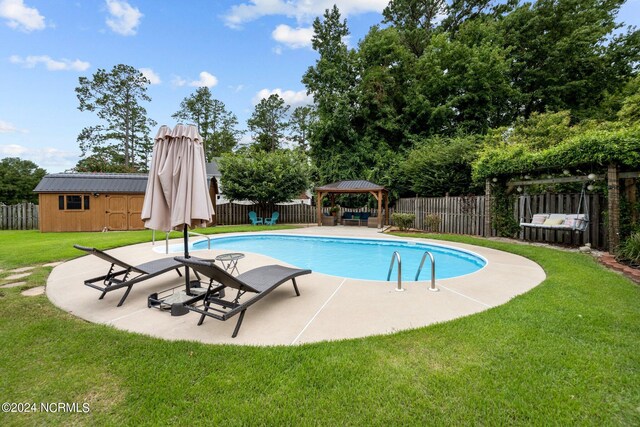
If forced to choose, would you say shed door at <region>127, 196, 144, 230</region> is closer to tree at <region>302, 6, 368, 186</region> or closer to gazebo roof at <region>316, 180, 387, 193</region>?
gazebo roof at <region>316, 180, 387, 193</region>

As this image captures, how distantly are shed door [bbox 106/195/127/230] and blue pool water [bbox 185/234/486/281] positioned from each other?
8.05 metres

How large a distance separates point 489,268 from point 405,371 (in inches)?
180

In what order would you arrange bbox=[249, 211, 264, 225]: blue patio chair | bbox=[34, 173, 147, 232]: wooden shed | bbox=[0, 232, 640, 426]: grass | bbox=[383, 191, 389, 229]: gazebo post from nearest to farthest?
bbox=[0, 232, 640, 426]: grass, bbox=[34, 173, 147, 232]: wooden shed, bbox=[383, 191, 389, 229]: gazebo post, bbox=[249, 211, 264, 225]: blue patio chair

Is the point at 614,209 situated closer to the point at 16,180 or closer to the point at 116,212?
the point at 116,212

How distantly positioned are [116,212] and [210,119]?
2408cm

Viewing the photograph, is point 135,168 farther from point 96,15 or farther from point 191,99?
point 96,15

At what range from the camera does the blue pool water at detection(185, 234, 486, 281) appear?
735 cm

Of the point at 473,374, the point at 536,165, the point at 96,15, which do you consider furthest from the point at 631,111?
the point at 96,15

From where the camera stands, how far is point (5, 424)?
6.24 feet

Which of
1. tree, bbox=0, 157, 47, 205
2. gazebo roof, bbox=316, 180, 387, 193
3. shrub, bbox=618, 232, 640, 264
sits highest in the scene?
tree, bbox=0, 157, 47, 205

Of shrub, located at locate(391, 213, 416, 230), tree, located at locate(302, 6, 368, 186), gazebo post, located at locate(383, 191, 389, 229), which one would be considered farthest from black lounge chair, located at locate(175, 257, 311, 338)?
tree, located at locate(302, 6, 368, 186)

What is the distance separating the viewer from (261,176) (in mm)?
17531

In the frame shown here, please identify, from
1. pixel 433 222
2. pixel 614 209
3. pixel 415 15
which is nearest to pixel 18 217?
pixel 433 222

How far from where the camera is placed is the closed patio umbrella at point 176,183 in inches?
145
